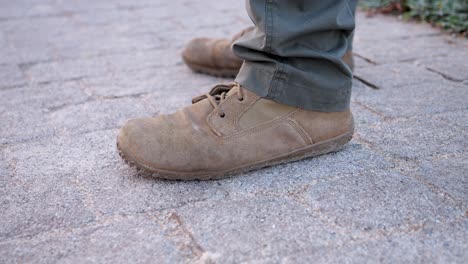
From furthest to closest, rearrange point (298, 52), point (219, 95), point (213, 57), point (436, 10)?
point (436, 10)
point (213, 57)
point (219, 95)
point (298, 52)

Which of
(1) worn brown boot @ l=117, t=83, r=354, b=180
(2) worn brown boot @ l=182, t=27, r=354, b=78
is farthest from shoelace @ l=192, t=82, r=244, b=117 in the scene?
(2) worn brown boot @ l=182, t=27, r=354, b=78

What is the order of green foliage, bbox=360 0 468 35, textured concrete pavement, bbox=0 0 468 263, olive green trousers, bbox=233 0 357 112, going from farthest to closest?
green foliage, bbox=360 0 468 35, olive green trousers, bbox=233 0 357 112, textured concrete pavement, bbox=0 0 468 263

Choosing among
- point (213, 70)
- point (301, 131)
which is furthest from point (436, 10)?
point (301, 131)

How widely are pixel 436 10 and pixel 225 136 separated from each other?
2036mm

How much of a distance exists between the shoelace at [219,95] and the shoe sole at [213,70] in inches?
27.7

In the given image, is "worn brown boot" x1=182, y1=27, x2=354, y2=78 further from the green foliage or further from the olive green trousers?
the green foliage

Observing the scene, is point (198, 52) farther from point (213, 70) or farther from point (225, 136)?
point (225, 136)

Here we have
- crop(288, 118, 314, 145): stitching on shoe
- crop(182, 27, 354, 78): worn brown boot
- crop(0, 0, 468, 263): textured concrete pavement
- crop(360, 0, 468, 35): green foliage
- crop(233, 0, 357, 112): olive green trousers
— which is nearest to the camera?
crop(0, 0, 468, 263): textured concrete pavement

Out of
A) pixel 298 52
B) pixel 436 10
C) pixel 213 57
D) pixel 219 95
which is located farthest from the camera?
pixel 436 10

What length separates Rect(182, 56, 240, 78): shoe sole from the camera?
7.16ft

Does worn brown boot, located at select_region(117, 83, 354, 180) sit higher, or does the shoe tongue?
the shoe tongue

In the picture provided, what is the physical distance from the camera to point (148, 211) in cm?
122

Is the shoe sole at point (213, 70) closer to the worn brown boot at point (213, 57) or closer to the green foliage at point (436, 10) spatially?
the worn brown boot at point (213, 57)

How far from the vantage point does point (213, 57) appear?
218cm
